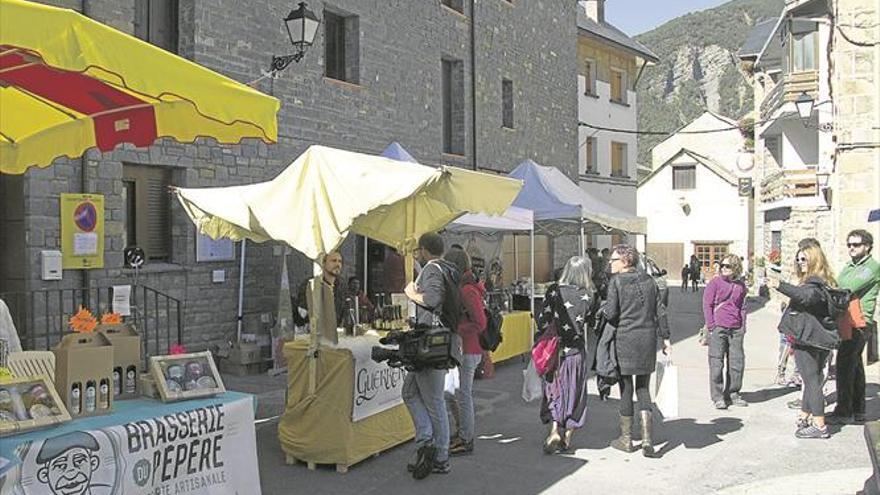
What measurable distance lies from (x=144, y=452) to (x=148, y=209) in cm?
636

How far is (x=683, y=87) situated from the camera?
4252 inches

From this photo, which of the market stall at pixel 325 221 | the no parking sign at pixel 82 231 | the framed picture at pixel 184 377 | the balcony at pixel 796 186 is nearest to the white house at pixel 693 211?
the balcony at pixel 796 186

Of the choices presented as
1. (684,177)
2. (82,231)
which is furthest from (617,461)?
(684,177)

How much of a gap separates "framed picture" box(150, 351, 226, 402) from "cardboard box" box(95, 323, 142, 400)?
0.14 meters

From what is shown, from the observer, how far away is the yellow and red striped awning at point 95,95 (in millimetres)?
2896

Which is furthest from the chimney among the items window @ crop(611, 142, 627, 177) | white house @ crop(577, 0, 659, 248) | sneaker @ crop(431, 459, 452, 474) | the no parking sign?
sneaker @ crop(431, 459, 452, 474)

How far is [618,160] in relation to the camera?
97.0 feet

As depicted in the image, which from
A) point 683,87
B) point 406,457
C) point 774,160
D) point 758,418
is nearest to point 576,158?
point 774,160

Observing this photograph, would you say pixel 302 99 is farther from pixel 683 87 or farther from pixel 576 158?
pixel 683 87

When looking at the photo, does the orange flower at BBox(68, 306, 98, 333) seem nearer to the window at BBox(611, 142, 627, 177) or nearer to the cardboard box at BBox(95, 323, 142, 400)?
the cardboard box at BBox(95, 323, 142, 400)

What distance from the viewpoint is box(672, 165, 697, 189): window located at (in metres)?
43.8

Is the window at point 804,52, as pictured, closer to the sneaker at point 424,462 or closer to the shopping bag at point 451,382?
the shopping bag at point 451,382

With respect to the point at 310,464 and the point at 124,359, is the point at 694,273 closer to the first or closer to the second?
the point at 310,464

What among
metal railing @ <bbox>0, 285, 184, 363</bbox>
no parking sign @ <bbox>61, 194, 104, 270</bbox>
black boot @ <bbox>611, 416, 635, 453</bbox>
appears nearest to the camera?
black boot @ <bbox>611, 416, 635, 453</bbox>
